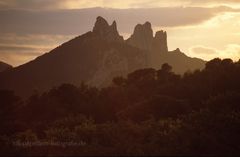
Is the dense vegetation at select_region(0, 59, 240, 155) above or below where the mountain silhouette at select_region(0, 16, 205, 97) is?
below

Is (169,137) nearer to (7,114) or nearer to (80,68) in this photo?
(7,114)

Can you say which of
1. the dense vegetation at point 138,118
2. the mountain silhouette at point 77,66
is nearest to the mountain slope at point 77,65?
the mountain silhouette at point 77,66

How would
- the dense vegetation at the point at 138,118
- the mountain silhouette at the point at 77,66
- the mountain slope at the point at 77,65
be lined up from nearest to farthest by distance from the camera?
the dense vegetation at the point at 138,118
the mountain silhouette at the point at 77,66
the mountain slope at the point at 77,65

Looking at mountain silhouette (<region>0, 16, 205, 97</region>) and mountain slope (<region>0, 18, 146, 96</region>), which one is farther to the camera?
mountain slope (<region>0, 18, 146, 96</region>)

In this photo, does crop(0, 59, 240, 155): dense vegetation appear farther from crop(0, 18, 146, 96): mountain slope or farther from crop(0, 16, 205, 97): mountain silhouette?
crop(0, 18, 146, 96): mountain slope

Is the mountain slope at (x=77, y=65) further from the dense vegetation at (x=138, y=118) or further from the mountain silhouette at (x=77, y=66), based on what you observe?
the dense vegetation at (x=138, y=118)

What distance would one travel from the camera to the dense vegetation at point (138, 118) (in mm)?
26641

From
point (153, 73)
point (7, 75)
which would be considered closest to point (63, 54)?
point (7, 75)

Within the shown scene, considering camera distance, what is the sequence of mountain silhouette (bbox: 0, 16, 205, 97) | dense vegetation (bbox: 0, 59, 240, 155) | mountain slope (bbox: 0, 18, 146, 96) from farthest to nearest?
mountain slope (bbox: 0, 18, 146, 96) < mountain silhouette (bbox: 0, 16, 205, 97) < dense vegetation (bbox: 0, 59, 240, 155)

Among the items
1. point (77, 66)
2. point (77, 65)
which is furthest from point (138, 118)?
point (77, 65)

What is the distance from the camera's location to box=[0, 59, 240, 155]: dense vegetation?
26641 millimetres

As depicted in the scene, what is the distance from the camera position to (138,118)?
4981 centimetres

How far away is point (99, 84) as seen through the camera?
17638 centimetres

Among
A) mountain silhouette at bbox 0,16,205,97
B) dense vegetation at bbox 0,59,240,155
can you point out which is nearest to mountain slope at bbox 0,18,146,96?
mountain silhouette at bbox 0,16,205,97
